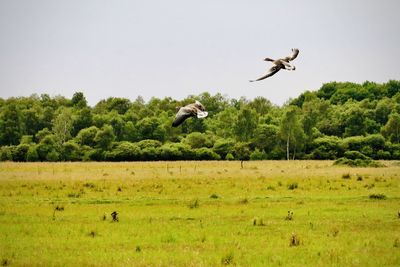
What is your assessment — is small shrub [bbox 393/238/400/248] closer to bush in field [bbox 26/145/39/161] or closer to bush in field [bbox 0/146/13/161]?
bush in field [bbox 26/145/39/161]

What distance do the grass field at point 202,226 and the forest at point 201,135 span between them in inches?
1991

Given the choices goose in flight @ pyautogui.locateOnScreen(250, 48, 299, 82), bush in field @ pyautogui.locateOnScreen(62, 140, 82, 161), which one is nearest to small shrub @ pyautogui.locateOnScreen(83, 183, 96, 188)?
goose in flight @ pyautogui.locateOnScreen(250, 48, 299, 82)

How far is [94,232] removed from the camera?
18891mm

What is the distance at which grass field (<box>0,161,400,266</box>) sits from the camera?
1516cm

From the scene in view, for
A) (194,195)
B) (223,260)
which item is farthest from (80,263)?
(194,195)

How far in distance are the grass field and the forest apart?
5058 centimetres

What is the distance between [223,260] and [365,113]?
109520 millimetres

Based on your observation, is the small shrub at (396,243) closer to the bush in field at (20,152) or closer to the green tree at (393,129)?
the bush in field at (20,152)

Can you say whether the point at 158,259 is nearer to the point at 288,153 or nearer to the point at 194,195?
the point at 194,195

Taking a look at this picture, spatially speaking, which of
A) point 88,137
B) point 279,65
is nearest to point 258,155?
point 88,137

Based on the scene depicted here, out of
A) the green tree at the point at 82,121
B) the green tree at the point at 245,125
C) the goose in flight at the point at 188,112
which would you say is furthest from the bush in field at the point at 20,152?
the goose in flight at the point at 188,112

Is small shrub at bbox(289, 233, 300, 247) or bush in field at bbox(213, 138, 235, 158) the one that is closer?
small shrub at bbox(289, 233, 300, 247)

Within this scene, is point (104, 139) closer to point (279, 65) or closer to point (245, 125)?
point (245, 125)

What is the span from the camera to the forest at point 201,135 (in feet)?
300
